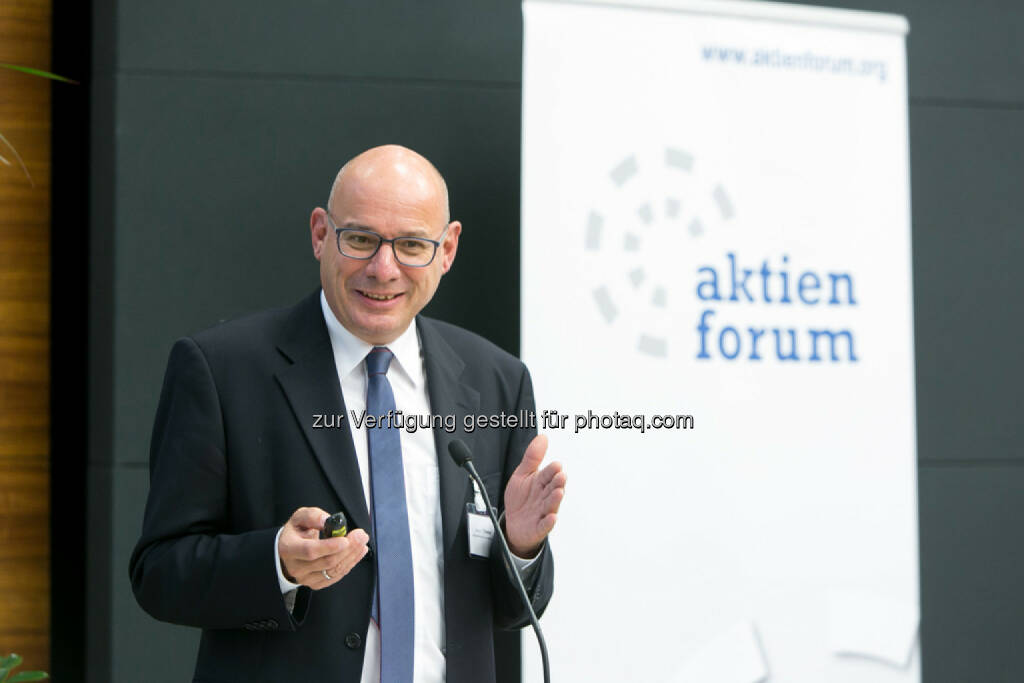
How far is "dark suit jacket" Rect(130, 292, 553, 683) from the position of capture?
1.53 meters

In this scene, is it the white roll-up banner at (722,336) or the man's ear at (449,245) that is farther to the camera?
the white roll-up banner at (722,336)

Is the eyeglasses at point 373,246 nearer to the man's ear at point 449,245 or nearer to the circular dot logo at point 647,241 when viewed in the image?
the man's ear at point 449,245

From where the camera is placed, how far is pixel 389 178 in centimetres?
170

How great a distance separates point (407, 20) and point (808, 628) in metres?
2.14

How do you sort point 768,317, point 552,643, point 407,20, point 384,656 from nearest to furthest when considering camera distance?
1. point 384,656
2. point 552,643
3. point 768,317
4. point 407,20

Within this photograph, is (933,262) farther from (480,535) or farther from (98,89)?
(98,89)

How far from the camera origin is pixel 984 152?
3.62 m

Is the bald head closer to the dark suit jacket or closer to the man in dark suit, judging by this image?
the man in dark suit

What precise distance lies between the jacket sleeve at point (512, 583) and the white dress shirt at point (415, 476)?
0.05 m

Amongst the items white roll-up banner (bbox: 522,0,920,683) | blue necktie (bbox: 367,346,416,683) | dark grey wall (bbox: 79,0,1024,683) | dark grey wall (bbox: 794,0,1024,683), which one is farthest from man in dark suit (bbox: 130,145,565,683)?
dark grey wall (bbox: 794,0,1024,683)

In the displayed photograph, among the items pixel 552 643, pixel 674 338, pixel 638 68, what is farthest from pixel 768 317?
pixel 552 643

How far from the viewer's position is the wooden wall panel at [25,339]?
2.98 meters

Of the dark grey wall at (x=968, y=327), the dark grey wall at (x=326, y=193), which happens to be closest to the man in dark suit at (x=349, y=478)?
the dark grey wall at (x=326, y=193)

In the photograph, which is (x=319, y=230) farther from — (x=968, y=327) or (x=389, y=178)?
(x=968, y=327)
